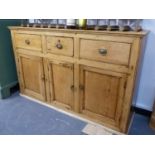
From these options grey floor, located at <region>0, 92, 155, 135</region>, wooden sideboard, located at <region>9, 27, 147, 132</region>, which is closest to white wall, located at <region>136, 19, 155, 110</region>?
grey floor, located at <region>0, 92, 155, 135</region>

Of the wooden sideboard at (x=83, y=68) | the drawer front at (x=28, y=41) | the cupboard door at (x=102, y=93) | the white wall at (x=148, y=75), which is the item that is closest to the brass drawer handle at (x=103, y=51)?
the wooden sideboard at (x=83, y=68)

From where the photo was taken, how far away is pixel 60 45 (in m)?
1.47

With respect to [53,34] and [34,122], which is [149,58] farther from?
[34,122]

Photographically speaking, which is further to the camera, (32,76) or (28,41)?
(32,76)

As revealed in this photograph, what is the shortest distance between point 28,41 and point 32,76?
41cm

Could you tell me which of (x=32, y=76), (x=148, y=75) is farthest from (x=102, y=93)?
(x=32, y=76)

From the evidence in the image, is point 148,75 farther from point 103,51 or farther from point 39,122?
point 39,122

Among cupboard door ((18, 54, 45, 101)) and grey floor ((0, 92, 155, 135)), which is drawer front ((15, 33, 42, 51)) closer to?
cupboard door ((18, 54, 45, 101))

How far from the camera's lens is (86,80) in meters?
1.47

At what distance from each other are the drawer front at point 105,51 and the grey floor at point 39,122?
701 mm

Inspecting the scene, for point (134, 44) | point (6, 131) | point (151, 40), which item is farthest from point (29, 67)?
point (151, 40)

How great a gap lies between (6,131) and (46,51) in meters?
0.84

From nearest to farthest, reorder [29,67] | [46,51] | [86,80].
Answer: [86,80] → [46,51] → [29,67]

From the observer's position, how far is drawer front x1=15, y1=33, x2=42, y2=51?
5.31 feet
